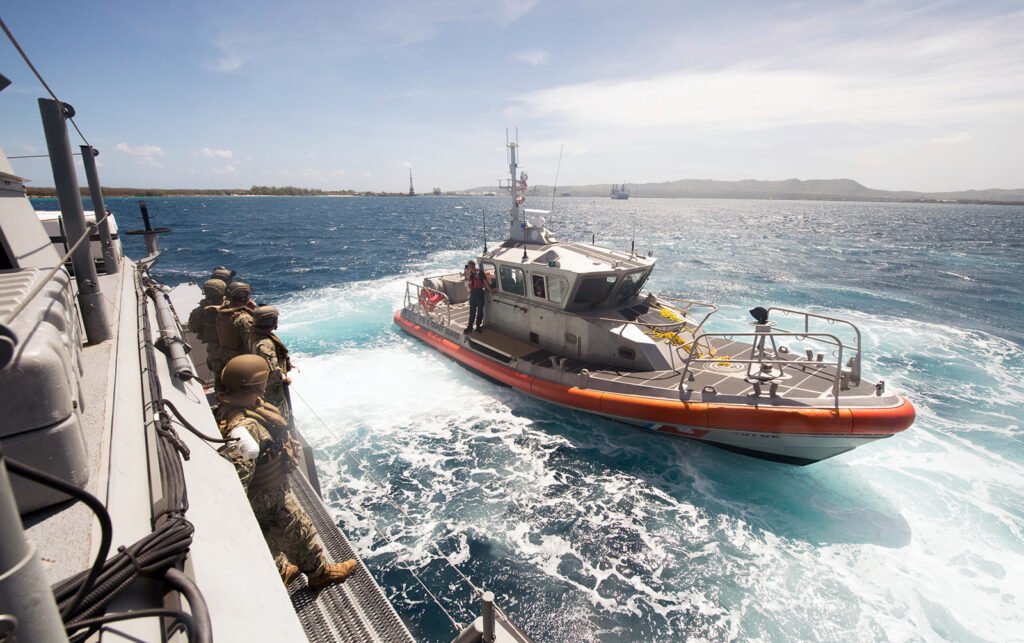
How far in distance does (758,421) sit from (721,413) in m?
0.58

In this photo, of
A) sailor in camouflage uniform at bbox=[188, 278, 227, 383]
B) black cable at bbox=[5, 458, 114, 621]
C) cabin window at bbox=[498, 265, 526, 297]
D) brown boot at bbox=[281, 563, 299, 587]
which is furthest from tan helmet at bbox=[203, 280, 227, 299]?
cabin window at bbox=[498, 265, 526, 297]

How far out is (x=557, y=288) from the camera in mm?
10273

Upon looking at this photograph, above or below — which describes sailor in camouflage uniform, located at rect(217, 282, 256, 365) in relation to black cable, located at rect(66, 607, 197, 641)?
below

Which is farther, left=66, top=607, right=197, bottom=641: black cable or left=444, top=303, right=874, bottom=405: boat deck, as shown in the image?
left=444, top=303, right=874, bottom=405: boat deck

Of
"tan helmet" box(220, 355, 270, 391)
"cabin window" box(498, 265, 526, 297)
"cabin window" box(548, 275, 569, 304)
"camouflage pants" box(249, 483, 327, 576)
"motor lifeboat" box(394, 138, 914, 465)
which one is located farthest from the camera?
"cabin window" box(498, 265, 526, 297)

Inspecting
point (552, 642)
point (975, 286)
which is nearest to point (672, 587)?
point (552, 642)

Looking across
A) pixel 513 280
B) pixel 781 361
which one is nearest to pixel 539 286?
pixel 513 280

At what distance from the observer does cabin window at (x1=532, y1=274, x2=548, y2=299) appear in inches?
415

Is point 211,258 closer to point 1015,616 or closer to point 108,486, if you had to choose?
point 108,486

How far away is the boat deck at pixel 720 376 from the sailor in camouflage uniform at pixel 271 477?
659 cm

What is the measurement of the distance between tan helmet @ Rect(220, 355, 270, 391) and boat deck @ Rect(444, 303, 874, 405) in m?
7.17

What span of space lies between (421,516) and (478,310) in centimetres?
631

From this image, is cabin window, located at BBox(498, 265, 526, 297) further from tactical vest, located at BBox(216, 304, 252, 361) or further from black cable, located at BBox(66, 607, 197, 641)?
black cable, located at BBox(66, 607, 197, 641)

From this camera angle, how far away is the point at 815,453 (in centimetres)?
765
